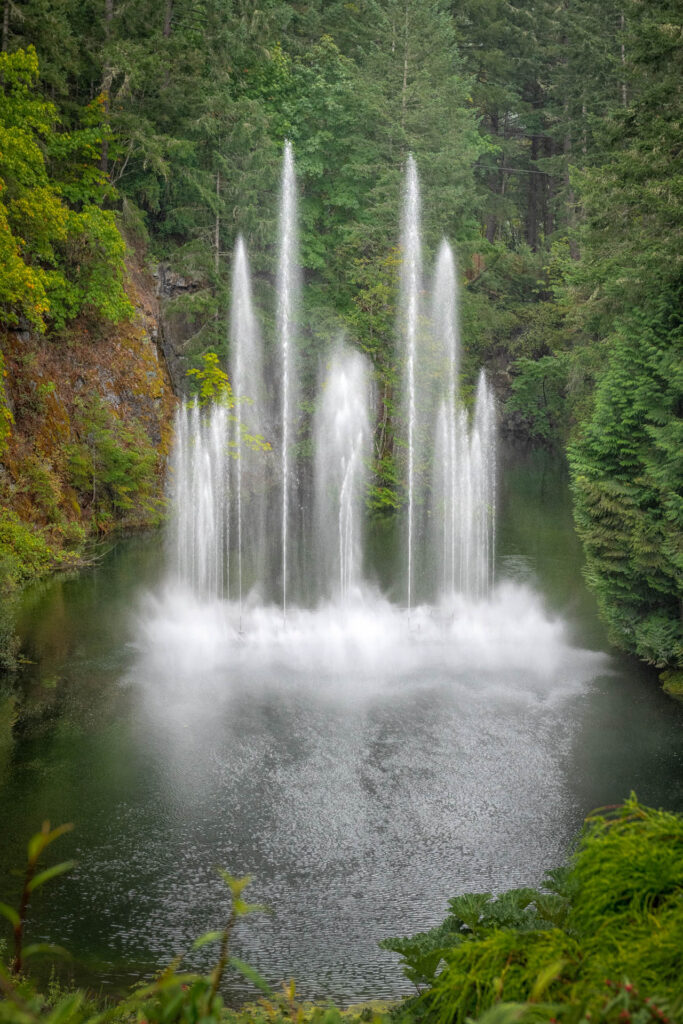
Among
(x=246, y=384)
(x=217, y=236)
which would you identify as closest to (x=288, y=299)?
(x=217, y=236)

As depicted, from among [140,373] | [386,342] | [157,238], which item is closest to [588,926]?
[140,373]

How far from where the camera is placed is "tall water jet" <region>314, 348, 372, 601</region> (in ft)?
107

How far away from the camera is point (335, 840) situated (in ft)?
34.3

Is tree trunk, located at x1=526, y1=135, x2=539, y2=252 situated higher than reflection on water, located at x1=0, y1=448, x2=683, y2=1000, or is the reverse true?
tree trunk, located at x1=526, y1=135, x2=539, y2=252

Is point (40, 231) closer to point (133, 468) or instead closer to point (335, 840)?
point (133, 468)

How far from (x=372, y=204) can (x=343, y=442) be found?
402 inches

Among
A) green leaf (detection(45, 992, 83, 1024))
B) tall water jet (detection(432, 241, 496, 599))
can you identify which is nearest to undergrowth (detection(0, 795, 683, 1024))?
green leaf (detection(45, 992, 83, 1024))

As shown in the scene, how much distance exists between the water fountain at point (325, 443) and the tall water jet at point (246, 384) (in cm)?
5

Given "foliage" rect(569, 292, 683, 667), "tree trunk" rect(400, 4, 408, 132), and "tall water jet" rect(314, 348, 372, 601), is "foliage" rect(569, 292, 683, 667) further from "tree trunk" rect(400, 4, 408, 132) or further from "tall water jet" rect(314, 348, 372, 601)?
"tree trunk" rect(400, 4, 408, 132)

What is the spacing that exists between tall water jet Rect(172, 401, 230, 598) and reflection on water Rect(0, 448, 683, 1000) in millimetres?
4072

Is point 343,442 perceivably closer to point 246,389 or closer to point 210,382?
point 246,389

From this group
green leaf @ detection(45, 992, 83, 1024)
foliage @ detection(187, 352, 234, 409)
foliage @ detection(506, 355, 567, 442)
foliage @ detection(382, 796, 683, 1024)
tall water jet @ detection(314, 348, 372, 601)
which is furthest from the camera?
foliage @ detection(506, 355, 567, 442)

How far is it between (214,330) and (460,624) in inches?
755

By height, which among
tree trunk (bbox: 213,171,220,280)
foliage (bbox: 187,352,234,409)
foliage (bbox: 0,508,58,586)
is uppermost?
tree trunk (bbox: 213,171,220,280)
